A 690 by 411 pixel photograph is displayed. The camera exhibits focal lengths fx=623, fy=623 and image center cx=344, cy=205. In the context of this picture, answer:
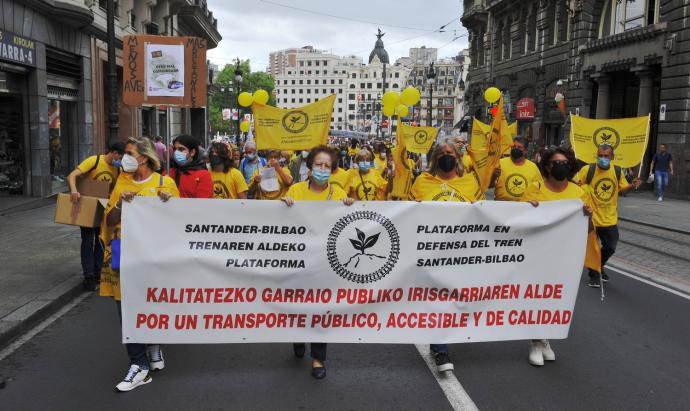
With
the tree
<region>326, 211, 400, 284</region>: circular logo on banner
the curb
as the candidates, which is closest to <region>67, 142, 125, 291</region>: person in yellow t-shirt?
the curb

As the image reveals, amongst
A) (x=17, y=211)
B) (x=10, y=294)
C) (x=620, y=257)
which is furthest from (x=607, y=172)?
(x=17, y=211)

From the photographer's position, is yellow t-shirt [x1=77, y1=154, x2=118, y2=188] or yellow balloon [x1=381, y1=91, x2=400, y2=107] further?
yellow balloon [x1=381, y1=91, x2=400, y2=107]

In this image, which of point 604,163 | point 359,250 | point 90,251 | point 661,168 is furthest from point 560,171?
point 661,168

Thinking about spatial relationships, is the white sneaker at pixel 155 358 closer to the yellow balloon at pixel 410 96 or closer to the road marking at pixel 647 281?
the road marking at pixel 647 281

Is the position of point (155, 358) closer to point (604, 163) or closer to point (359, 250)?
point (359, 250)

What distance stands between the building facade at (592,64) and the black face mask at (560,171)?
705 inches

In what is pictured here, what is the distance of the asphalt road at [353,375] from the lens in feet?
13.8

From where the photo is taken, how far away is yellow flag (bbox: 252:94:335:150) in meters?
7.08

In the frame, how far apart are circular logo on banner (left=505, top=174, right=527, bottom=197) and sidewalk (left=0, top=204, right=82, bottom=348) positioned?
5212 mm

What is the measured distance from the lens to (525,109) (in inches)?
1323

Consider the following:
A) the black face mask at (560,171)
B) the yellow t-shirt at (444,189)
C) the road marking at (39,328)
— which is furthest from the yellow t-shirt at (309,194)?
the road marking at (39,328)

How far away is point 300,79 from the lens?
195125 mm

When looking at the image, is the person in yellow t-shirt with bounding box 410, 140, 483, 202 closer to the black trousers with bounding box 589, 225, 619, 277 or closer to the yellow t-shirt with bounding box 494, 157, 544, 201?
the yellow t-shirt with bounding box 494, 157, 544, 201

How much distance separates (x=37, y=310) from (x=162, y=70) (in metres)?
4.51
